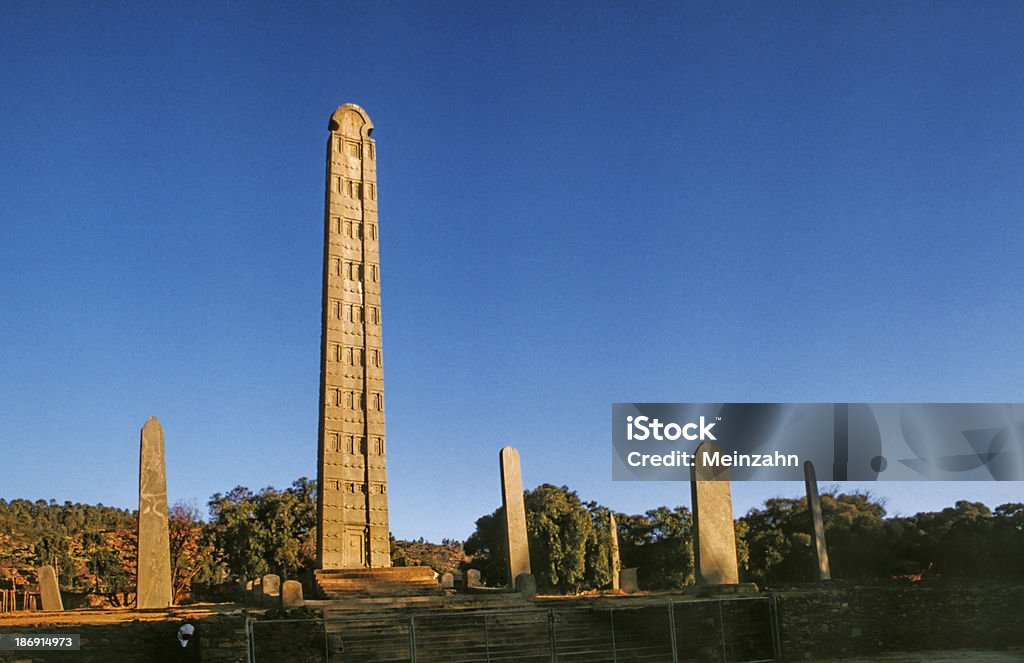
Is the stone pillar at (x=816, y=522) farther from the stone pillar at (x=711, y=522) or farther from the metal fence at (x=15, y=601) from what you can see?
the metal fence at (x=15, y=601)

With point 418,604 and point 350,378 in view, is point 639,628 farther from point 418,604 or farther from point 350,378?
point 350,378

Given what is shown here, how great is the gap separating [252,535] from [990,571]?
26127mm

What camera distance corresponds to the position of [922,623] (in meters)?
17.4

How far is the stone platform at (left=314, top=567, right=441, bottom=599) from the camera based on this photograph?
65.6 ft

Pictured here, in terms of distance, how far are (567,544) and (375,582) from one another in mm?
17915

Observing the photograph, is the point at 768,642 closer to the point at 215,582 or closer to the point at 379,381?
the point at 379,381

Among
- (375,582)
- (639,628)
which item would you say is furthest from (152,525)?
(639,628)

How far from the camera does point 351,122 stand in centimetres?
2633

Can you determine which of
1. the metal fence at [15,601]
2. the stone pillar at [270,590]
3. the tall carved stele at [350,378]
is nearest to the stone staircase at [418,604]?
the stone pillar at [270,590]

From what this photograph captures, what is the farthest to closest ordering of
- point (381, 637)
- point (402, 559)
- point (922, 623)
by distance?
point (402, 559) < point (922, 623) < point (381, 637)

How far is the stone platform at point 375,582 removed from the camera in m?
20.0

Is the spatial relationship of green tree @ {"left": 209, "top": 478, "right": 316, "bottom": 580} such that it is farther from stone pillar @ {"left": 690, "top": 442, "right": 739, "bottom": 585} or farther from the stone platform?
stone pillar @ {"left": 690, "top": 442, "right": 739, "bottom": 585}

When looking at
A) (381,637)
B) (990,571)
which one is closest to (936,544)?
(990,571)

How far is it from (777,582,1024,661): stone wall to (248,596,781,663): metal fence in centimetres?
60
